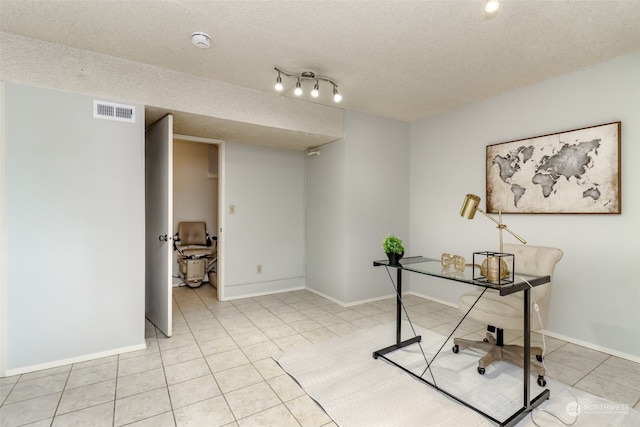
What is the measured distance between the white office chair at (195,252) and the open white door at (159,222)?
1130 mm

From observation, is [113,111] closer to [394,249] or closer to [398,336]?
[394,249]

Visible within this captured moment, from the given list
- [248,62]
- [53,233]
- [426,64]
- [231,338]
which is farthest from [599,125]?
[53,233]

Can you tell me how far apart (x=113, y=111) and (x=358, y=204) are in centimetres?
274

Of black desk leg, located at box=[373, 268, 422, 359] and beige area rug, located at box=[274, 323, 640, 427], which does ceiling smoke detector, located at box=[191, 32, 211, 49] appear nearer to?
black desk leg, located at box=[373, 268, 422, 359]

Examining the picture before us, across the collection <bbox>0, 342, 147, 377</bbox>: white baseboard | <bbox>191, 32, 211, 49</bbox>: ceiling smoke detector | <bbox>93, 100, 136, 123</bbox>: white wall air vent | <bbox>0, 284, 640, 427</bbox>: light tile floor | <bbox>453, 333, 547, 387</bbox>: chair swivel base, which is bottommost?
<bbox>0, 284, 640, 427</bbox>: light tile floor

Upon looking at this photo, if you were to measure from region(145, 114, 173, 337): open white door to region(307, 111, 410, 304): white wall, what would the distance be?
2.00 meters

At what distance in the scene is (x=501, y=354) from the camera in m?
2.32

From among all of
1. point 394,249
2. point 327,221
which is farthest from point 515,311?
point 327,221

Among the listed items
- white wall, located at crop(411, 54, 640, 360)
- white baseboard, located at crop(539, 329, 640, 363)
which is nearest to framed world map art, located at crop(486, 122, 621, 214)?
white wall, located at crop(411, 54, 640, 360)

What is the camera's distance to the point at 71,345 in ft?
8.00

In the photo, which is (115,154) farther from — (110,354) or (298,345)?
(298,345)

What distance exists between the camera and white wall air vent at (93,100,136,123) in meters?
2.52

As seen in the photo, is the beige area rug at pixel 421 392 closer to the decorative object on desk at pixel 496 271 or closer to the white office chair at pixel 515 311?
the white office chair at pixel 515 311

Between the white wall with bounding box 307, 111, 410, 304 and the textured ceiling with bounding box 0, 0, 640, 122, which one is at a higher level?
the textured ceiling with bounding box 0, 0, 640, 122
